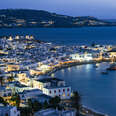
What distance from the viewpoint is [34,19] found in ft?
232

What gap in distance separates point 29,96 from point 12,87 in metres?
1.21

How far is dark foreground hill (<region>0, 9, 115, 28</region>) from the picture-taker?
66.7m

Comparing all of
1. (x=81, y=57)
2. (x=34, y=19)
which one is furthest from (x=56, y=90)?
(x=34, y=19)

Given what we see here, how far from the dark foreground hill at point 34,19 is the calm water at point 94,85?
52.1 m

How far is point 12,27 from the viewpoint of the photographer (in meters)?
66.2

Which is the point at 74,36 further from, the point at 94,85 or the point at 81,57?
the point at 94,85

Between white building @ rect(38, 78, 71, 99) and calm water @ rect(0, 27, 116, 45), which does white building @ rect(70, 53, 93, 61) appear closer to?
white building @ rect(38, 78, 71, 99)

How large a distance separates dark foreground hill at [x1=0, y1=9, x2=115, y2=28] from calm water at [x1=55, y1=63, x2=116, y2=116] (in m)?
52.1

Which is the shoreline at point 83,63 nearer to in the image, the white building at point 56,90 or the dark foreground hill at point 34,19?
the white building at point 56,90

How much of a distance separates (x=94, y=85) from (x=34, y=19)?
198 feet

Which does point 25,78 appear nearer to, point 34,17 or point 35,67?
point 35,67

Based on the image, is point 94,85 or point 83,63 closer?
point 94,85

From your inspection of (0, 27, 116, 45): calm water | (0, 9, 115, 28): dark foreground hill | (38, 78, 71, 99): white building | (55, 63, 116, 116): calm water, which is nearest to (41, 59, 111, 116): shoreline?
(55, 63, 116, 116): calm water

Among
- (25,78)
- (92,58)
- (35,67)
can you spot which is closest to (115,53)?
(92,58)
